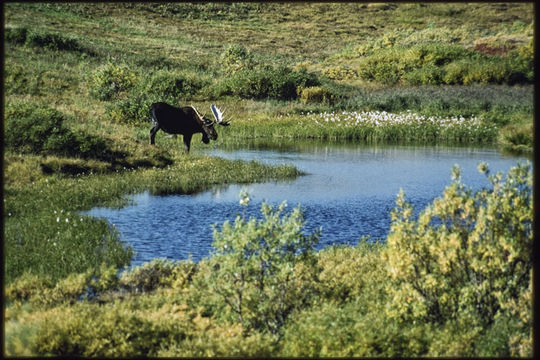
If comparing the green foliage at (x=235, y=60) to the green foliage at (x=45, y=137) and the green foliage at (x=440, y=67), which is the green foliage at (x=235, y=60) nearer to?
the green foliage at (x=440, y=67)

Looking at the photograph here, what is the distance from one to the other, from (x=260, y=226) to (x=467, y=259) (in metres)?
2.71

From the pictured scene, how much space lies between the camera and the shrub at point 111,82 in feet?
141

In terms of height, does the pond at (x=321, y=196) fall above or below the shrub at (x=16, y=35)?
below

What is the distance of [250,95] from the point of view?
164 ft

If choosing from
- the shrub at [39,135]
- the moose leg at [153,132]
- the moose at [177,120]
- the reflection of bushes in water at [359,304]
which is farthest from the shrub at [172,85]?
the reflection of bushes in water at [359,304]

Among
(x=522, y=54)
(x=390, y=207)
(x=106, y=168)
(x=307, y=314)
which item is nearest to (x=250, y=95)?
(x=522, y=54)

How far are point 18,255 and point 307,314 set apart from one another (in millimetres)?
6202

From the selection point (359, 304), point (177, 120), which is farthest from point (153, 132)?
point (359, 304)

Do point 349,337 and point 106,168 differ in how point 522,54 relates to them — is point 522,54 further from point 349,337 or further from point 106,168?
point 349,337

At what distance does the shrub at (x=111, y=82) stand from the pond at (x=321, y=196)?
504 inches

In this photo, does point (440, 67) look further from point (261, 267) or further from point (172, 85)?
point (261, 267)

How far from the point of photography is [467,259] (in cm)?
930

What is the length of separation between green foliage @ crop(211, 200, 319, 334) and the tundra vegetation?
0.03 m

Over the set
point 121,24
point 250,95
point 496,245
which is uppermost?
point 121,24
